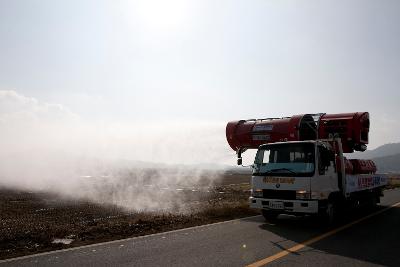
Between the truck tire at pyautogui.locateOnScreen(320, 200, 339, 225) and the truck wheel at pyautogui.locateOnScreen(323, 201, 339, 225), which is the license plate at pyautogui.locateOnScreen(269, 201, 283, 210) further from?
the truck wheel at pyautogui.locateOnScreen(323, 201, 339, 225)

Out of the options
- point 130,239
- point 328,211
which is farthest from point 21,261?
point 328,211

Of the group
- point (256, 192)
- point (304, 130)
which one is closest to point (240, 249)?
point (256, 192)

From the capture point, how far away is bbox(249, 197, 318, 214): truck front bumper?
10.7 m

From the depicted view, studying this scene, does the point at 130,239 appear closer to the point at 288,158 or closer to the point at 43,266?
the point at 43,266

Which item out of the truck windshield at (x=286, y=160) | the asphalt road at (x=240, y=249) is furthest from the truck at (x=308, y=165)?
the asphalt road at (x=240, y=249)

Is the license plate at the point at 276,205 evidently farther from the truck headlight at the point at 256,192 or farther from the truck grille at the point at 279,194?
the truck headlight at the point at 256,192

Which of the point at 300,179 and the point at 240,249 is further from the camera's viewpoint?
the point at 300,179

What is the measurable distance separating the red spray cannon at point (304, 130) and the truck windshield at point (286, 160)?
1855 mm

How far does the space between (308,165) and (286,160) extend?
747mm

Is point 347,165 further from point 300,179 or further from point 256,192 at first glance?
point 256,192

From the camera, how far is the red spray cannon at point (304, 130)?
1387cm

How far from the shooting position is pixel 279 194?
11.3m

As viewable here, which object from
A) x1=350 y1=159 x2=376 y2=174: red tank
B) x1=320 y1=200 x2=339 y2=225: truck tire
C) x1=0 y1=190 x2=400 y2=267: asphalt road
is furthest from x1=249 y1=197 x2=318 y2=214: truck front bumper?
x1=350 y1=159 x2=376 y2=174: red tank

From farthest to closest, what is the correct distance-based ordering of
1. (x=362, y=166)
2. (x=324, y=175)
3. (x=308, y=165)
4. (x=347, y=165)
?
(x=362, y=166) < (x=347, y=165) < (x=324, y=175) < (x=308, y=165)
